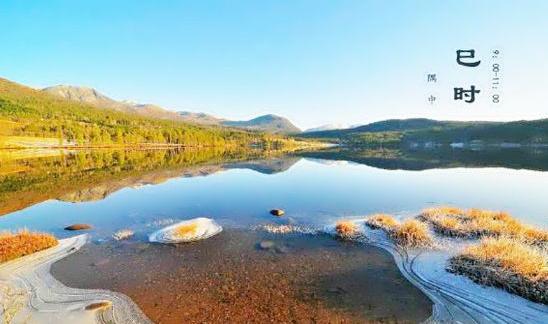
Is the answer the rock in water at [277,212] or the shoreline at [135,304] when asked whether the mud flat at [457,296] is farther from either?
the rock in water at [277,212]

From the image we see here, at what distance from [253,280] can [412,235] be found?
41.9 ft

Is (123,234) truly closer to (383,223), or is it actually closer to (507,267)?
(383,223)

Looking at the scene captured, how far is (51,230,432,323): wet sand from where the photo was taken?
14656 millimetres

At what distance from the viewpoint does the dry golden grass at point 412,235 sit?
76.2ft

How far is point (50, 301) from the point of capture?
15.5 m

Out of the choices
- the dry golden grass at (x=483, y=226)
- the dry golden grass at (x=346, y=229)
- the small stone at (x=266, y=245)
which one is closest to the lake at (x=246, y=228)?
the small stone at (x=266, y=245)

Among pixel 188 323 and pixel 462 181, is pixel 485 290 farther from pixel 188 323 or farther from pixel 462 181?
pixel 462 181

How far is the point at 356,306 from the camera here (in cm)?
1523

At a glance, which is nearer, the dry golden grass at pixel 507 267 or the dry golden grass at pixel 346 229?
the dry golden grass at pixel 507 267

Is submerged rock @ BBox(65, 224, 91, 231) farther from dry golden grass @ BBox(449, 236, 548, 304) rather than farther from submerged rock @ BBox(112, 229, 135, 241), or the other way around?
dry golden grass @ BBox(449, 236, 548, 304)

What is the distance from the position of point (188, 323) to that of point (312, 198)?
3205 cm

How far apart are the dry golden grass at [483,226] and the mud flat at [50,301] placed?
75.1 ft

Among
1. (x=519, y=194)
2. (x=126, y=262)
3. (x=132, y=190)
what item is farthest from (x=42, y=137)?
(x=519, y=194)

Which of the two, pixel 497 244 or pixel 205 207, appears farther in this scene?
pixel 205 207
